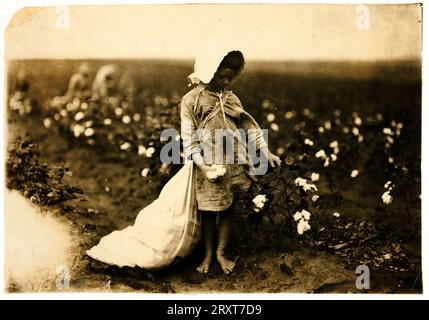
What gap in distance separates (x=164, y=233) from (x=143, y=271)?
321 mm

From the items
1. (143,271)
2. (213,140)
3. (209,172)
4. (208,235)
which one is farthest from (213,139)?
(143,271)

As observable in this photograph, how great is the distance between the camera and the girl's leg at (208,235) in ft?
13.1

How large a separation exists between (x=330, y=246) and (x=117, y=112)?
189 centimetres

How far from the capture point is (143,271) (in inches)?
157

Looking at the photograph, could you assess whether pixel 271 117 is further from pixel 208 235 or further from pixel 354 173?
pixel 208 235

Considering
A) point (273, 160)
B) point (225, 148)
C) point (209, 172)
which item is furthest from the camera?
point (273, 160)

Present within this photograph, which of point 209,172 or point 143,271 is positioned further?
point 143,271

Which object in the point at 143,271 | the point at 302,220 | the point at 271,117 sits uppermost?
the point at 271,117

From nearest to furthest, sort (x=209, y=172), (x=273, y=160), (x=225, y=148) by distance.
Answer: (x=209, y=172) < (x=225, y=148) < (x=273, y=160)

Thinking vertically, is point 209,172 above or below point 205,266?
above

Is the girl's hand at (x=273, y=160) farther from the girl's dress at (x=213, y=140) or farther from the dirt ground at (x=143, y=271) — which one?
the dirt ground at (x=143, y=271)

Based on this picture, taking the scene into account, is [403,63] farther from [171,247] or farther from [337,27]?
[171,247]

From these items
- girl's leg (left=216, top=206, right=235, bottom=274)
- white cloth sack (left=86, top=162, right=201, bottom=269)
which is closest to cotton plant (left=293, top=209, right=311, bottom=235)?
girl's leg (left=216, top=206, right=235, bottom=274)

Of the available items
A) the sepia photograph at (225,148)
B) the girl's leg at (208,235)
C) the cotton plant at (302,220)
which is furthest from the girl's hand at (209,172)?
the cotton plant at (302,220)
